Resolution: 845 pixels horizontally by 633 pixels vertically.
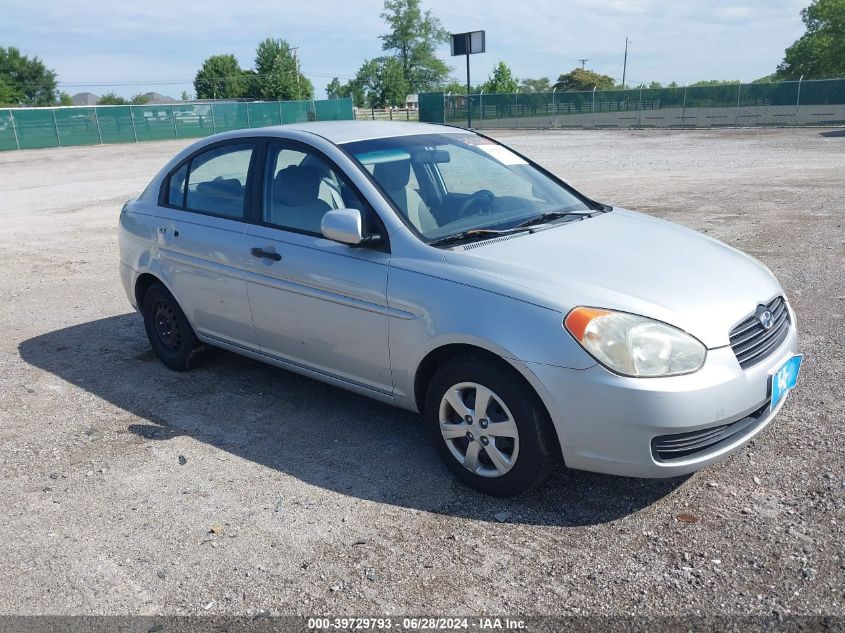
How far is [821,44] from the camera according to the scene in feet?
211

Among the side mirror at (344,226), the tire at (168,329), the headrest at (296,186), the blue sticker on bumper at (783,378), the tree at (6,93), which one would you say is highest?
the tree at (6,93)

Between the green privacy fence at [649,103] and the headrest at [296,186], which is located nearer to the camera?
the headrest at [296,186]

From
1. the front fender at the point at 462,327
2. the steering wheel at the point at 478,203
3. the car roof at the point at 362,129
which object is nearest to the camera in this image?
the front fender at the point at 462,327

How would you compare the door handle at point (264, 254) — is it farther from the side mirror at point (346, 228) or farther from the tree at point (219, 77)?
the tree at point (219, 77)

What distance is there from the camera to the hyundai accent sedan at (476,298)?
10.3 ft

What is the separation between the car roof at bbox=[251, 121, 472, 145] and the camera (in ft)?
14.8

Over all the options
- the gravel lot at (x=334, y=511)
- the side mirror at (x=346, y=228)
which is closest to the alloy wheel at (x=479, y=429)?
the gravel lot at (x=334, y=511)

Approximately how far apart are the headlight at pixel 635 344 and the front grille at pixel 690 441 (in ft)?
0.94

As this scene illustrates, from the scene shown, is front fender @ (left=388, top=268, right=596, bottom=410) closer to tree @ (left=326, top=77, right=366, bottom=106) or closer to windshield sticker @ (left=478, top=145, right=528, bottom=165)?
windshield sticker @ (left=478, top=145, right=528, bottom=165)

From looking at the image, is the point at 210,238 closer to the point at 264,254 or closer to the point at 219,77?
the point at 264,254

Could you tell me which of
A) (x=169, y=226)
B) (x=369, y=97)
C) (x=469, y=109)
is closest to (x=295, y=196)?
(x=169, y=226)

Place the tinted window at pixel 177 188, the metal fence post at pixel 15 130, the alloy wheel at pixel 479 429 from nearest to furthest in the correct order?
1. the alloy wheel at pixel 479 429
2. the tinted window at pixel 177 188
3. the metal fence post at pixel 15 130

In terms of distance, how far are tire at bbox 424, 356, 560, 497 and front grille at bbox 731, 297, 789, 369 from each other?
90cm

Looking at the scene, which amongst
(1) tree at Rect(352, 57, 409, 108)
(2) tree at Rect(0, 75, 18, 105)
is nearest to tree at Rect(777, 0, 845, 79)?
(1) tree at Rect(352, 57, 409, 108)
